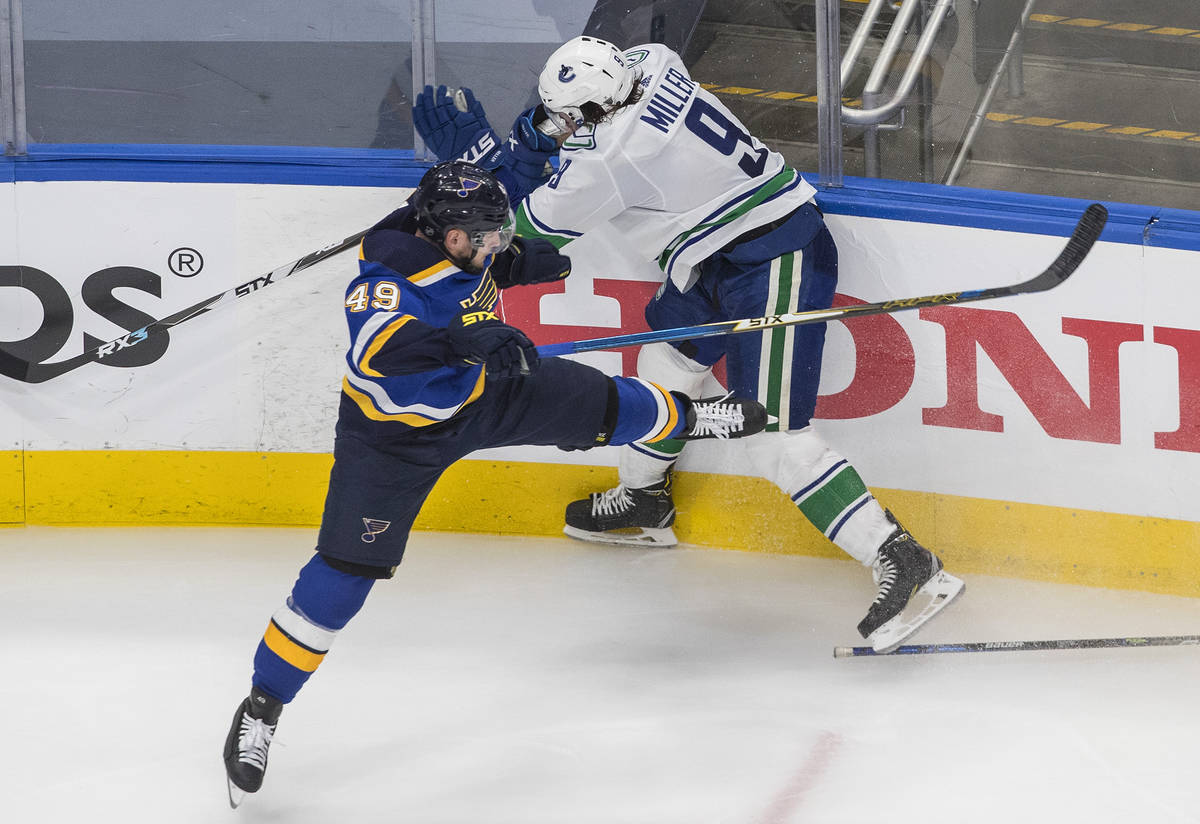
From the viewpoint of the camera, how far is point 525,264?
2922 mm

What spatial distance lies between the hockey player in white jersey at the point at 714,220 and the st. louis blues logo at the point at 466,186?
1.93 ft

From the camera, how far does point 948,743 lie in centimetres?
273

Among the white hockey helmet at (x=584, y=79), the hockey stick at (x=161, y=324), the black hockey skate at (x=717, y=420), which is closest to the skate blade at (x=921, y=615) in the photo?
the black hockey skate at (x=717, y=420)

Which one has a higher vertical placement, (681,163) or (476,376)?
(681,163)

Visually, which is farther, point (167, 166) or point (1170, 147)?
point (167, 166)

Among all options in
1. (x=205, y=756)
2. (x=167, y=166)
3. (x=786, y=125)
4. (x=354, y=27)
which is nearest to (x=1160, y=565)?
(x=786, y=125)

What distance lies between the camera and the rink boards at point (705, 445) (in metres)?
3.27

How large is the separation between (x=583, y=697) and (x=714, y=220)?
1113 millimetres

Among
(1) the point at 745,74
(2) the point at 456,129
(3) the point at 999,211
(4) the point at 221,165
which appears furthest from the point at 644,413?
(4) the point at 221,165

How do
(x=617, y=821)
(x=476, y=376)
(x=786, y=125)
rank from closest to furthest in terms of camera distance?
(x=617, y=821) → (x=476, y=376) → (x=786, y=125)

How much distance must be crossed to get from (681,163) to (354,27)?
3.66 feet

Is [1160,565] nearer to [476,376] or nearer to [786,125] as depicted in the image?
[786,125]

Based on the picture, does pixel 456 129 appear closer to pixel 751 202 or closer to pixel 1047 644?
pixel 751 202

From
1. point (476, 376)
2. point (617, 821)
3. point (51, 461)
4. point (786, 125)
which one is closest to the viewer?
point (617, 821)
